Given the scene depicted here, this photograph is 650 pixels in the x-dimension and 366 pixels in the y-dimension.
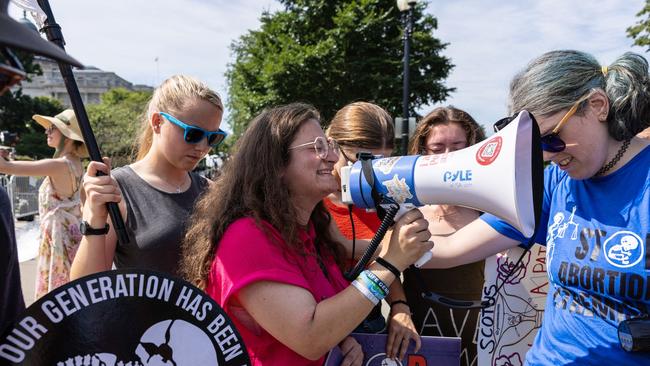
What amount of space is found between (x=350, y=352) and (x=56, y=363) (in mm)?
923

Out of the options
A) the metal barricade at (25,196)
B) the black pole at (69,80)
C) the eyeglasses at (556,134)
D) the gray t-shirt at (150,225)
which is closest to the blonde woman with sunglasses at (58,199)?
the gray t-shirt at (150,225)

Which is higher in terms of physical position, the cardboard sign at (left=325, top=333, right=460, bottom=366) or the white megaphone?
the white megaphone

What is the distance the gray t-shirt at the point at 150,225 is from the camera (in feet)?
6.60

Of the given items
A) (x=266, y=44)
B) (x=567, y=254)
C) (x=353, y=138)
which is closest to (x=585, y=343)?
(x=567, y=254)

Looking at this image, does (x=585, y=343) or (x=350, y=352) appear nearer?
(x=585, y=343)

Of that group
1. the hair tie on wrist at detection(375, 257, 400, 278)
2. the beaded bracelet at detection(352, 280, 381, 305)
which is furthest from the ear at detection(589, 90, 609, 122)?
the beaded bracelet at detection(352, 280, 381, 305)

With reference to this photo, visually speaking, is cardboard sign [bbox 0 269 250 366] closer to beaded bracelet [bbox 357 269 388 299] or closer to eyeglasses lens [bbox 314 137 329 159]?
beaded bracelet [bbox 357 269 388 299]

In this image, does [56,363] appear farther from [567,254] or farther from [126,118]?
[126,118]

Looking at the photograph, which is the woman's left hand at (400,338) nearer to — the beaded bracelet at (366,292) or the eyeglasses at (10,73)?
the beaded bracelet at (366,292)

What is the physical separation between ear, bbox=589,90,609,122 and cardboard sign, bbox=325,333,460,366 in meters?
0.88

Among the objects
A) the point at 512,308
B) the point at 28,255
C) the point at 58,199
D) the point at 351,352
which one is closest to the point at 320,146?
the point at 351,352

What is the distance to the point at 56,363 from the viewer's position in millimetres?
1085

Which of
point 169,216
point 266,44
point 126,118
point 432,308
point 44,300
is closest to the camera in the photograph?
point 44,300

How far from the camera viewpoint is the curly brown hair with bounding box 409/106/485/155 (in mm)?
2600
